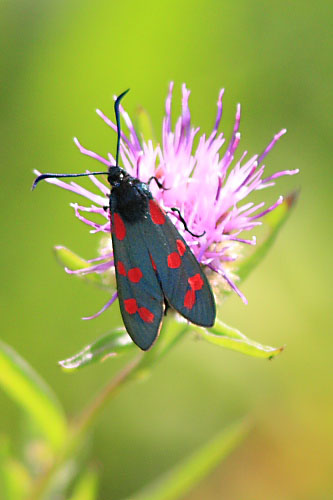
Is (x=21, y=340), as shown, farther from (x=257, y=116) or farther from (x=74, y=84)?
(x=257, y=116)

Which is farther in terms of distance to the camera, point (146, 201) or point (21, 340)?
point (21, 340)

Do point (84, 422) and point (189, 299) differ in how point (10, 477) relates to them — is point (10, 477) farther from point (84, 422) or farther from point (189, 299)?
point (189, 299)

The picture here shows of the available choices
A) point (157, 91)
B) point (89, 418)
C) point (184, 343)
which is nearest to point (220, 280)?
point (89, 418)

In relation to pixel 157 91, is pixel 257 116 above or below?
below

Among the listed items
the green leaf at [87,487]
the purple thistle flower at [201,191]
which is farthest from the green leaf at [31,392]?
the purple thistle flower at [201,191]

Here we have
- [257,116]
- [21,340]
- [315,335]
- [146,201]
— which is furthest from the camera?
[257,116]

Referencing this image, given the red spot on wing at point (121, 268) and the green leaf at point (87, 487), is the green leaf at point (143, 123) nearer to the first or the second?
the red spot on wing at point (121, 268)
